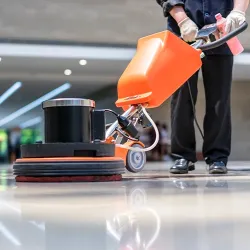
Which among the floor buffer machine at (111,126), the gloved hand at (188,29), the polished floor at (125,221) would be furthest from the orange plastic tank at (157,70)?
the polished floor at (125,221)

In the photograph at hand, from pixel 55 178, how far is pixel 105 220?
0.85 meters

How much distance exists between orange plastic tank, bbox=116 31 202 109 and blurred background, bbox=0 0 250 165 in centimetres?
203

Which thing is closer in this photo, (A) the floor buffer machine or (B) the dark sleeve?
(A) the floor buffer machine

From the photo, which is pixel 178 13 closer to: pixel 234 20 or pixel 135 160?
pixel 234 20

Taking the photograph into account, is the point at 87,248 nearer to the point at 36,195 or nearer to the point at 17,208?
the point at 17,208

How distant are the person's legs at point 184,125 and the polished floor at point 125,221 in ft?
3.60

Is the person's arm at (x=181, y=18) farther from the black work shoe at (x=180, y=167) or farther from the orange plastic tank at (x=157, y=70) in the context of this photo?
the black work shoe at (x=180, y=167)

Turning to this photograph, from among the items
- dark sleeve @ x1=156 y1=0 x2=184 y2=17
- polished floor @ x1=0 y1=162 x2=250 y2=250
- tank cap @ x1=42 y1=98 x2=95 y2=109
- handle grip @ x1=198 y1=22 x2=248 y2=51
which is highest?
dark sleeve @ x1=156 y1=0 x2=184 y2=17

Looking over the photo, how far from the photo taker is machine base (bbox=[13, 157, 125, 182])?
1.46 metres

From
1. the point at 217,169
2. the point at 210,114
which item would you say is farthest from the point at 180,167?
the point at 210,114

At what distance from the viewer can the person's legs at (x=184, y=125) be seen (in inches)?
86.0

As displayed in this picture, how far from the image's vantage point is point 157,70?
1.68 meters

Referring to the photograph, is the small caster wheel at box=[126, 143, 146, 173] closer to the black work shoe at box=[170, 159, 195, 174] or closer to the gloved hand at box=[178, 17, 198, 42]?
the black work shoe at box=[170, 159, 195, 174]

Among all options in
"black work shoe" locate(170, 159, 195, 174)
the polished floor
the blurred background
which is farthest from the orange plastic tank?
the blurred background
